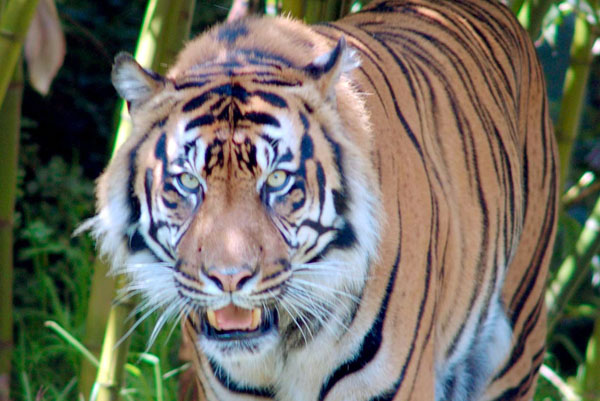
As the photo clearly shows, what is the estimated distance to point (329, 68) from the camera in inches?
78.5

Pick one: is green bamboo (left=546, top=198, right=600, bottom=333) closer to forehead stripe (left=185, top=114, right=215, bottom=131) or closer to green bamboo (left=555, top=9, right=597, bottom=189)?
green bamboo (left=555, top=9, right=597, bottom=189)

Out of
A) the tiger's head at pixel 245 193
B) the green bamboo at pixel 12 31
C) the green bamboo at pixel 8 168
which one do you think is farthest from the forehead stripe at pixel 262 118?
the green bamboo at pixel 8 168

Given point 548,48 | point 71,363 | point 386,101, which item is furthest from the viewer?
point 548,48

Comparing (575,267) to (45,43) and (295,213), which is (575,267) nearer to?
(295,213)

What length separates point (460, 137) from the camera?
8.90 ft

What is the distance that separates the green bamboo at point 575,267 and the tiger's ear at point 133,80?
2031 millimetres

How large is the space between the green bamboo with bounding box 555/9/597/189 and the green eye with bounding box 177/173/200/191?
1.95 m

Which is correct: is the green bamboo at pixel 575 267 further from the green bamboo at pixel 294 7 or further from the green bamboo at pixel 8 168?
the green bamboo at pixel 8 168

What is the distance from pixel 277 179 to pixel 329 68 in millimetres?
286

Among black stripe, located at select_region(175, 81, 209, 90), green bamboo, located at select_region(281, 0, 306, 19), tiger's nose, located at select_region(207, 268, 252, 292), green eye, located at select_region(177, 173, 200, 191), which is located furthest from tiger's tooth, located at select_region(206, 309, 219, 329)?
green bamboo, located at select_region(281, 0, 306, 19)

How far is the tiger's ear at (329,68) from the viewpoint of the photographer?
1981 millimetres

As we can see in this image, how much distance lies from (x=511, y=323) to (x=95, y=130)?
2804 mm

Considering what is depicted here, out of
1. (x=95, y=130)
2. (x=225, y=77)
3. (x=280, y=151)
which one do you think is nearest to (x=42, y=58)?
(x=225, y=77)

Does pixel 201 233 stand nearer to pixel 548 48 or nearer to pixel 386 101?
pixel 386 101
